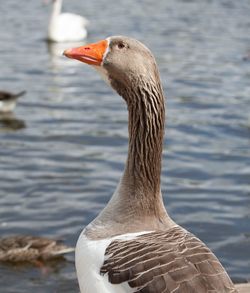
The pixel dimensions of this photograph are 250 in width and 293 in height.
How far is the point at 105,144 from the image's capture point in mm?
10617

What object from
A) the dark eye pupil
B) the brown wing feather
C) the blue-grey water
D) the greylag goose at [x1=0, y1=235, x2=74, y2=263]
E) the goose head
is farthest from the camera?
the blue-grey water

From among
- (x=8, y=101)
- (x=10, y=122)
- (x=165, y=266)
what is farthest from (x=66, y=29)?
(x=165, y=266)

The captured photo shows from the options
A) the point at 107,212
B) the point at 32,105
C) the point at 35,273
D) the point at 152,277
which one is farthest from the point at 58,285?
the point at 32,105

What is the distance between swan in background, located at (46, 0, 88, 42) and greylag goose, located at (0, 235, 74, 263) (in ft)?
42.9


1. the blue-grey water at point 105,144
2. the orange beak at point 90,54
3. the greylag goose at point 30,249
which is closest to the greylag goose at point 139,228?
the orange beak at point 90,54

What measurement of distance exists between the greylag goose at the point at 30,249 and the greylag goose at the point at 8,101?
4.88 meters

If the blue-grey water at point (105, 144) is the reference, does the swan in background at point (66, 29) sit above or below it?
above

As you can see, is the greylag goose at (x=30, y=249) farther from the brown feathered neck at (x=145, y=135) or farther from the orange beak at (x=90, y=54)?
the orange beak at (x=90, y=54)

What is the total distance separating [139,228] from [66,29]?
54.4ft

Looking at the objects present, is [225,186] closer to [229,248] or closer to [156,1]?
[229,248]

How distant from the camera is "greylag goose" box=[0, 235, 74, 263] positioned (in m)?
7.07

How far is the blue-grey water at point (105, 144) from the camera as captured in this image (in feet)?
25.8

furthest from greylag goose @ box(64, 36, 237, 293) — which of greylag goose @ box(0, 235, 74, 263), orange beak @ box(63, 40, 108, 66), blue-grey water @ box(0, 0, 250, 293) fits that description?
greylag goose @ box(0, 235, 74, 263)

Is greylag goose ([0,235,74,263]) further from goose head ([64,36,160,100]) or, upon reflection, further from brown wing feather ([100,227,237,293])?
brown wing feather ([100,227,237,293])
